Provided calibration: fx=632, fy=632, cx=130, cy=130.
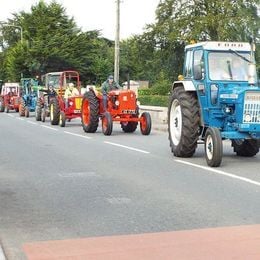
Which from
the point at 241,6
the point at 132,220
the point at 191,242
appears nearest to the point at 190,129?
the point at 132,220

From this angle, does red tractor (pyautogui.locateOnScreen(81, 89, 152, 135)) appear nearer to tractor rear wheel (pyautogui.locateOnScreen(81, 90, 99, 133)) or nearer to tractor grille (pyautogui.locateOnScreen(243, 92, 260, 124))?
tractor rear wheel (pyautogui.locateOnScreen(81, 90, 99, 133))

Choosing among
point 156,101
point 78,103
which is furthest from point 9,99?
point 78,103

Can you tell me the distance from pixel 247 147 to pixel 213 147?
2.24m

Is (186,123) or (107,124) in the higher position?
(186,123)

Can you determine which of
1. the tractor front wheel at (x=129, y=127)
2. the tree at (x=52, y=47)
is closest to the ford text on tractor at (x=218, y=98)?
the tractor front wheel at (x=129, y=127)

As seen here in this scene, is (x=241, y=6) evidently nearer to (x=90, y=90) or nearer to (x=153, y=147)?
(x=90, y=90)

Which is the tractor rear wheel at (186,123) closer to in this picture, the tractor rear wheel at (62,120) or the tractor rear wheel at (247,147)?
the tractor rear wheel at (247,147)

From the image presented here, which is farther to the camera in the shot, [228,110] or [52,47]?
[52,47]

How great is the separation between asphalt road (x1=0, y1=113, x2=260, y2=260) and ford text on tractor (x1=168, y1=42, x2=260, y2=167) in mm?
514

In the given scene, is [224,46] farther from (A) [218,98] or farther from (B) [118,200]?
(B) [118,200]

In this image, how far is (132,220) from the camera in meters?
7.24

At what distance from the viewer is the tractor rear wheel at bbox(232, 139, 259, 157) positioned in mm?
13422

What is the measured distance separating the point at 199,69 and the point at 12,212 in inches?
239

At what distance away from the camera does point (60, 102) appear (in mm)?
26188
